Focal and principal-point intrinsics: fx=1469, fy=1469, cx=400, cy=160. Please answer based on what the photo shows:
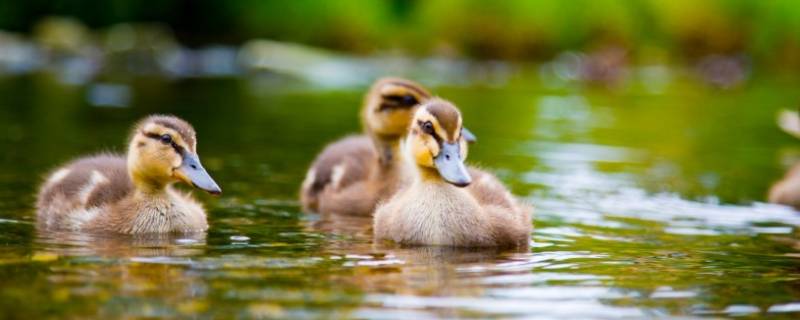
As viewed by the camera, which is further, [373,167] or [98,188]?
[373,167]

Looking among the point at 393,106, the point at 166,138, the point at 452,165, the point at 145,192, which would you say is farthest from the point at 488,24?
the point at 452,165

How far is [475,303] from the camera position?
6590 millimetres

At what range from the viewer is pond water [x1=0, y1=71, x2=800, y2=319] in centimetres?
660

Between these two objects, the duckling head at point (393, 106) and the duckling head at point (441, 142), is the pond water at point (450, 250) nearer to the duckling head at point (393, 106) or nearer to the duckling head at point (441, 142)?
the duckling head at point (441, 142)

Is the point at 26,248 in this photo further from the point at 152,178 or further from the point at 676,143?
the point at 676,143

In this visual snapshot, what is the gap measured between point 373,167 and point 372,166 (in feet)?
0.26

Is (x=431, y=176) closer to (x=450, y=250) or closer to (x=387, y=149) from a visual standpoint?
(x=450, y=250)

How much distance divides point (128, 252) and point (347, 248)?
1.26 metres

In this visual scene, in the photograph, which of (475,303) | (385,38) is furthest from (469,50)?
(475,303)

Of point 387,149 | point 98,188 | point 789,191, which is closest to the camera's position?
point 98,188

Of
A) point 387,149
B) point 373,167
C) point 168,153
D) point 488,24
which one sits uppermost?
point 488,24

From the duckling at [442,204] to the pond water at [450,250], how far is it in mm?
177

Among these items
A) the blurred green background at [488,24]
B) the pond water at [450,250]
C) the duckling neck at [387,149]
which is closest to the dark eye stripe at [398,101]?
the duckling neck at [387,149]

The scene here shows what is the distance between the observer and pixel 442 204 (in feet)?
28.1
